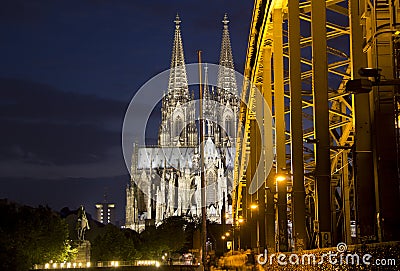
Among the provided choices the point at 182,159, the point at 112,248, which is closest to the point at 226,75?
the point at 182,159

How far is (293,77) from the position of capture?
24828 mm

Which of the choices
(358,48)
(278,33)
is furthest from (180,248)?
(358,48)

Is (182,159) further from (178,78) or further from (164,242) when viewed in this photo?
(164,242)

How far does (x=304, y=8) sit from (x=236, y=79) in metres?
171

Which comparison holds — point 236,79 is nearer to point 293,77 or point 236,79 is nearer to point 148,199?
point 148,199

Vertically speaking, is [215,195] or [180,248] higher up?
[215,195]

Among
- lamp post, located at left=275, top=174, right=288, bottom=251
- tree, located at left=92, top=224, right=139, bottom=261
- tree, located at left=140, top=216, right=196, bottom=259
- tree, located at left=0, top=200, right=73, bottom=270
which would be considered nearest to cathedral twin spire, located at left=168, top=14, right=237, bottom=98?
tree, located at left=140, top=216, right=196, bottom=259

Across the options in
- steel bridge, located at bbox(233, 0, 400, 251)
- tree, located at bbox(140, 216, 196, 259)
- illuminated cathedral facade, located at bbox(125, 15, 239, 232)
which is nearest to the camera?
steel bridge, located at bbox(233, 0, 400, 251)

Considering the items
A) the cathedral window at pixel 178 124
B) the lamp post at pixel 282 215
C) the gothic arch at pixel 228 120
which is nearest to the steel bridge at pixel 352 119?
the lamp post at pixel 282 215

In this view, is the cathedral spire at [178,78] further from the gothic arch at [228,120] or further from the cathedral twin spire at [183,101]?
the gothic arch at [228,120]

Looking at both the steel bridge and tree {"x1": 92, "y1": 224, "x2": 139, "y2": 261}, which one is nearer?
the steel bridge

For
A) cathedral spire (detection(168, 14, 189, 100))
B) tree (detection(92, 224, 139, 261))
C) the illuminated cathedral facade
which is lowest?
tree (detection(92, 224, 139, 261))

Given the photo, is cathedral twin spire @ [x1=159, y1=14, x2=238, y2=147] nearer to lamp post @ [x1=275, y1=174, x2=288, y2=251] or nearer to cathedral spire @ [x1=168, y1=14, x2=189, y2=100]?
cathedral spire @ [x1=168, y1=14, x2=189, y2=100]

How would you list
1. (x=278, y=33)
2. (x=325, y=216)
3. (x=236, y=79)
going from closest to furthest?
(x=325, y=216), (x=278, y=33), (x=236, y=79)
